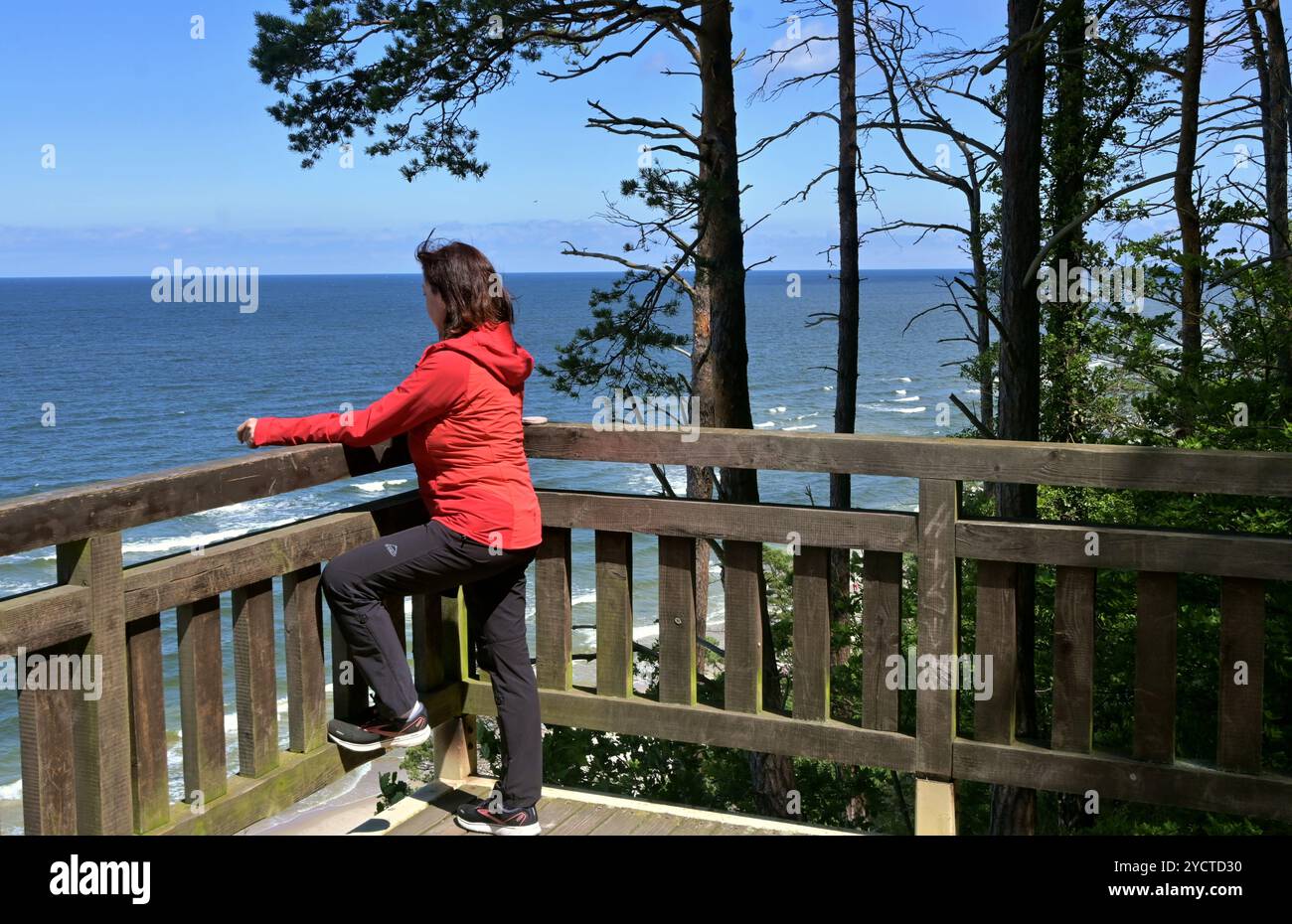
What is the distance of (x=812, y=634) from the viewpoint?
133 inches

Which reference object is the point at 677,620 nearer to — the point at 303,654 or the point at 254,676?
the point at 303,654

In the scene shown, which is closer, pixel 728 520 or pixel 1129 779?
pixel 1129 779

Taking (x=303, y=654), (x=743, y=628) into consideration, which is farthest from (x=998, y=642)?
(x=303, y=654)

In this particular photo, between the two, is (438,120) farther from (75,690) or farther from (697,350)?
(75,690)

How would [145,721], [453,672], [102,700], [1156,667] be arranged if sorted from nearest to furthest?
[102,700] → [145,721] → [1156,667] → [453,672]

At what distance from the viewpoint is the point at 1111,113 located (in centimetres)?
1566

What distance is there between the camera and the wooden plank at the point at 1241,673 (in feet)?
9.71

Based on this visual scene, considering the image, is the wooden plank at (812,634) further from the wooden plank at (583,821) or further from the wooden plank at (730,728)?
the wooden plank at (583,821)

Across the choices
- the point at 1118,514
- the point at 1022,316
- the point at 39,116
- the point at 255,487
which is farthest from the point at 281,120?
the point at 39,116

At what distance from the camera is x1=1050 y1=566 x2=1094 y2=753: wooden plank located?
3.12 meters

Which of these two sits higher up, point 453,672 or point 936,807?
point 453,672

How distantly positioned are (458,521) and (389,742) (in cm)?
64

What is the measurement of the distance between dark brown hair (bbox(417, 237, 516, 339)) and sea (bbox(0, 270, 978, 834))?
301 mm

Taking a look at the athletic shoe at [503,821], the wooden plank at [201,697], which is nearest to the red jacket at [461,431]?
the wooden plank at [201,697]
